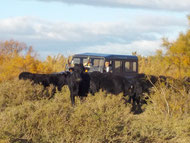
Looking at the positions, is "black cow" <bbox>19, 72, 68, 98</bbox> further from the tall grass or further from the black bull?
the tall grass

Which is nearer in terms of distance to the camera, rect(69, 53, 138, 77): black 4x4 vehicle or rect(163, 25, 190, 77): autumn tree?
rect(163, 25, 190, 77): autumn tree

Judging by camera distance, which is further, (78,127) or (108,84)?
(108,84)

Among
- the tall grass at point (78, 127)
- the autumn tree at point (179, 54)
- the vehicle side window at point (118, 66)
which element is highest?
the autumn tree at point (179, 54)

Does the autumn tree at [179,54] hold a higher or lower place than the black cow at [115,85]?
higher

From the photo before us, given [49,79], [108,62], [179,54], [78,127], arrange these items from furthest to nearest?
[108,62] < [49,79] < [179,54] < [78,127]

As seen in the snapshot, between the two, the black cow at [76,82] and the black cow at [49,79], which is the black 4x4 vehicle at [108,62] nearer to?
the black cow at [49,79]

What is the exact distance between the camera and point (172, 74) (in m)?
13.2

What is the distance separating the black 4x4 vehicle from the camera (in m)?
18.3

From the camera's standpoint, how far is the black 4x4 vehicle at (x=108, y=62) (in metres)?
18.3

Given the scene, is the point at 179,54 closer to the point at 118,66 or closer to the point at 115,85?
the point at 115,85

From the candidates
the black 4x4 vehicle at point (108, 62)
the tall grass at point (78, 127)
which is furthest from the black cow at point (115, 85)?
the tall grass at point (78, 127)

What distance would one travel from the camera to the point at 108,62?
18.0 m

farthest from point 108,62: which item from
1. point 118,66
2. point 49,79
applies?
point 49,79

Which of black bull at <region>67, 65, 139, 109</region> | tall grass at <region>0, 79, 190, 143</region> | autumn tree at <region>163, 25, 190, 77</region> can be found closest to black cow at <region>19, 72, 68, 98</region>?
black bull at <region>67, 65, 139, 109</region>
